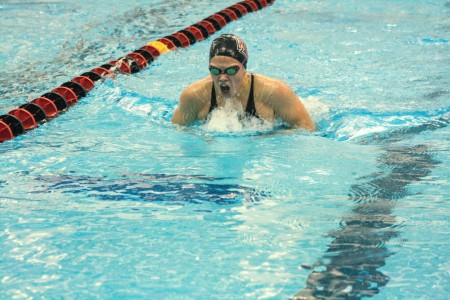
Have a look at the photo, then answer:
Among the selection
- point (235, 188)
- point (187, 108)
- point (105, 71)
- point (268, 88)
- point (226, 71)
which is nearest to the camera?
point (235, 188)

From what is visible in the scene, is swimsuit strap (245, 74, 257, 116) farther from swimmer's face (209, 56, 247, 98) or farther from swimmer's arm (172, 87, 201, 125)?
swimmer's arm (172, 87, 201, 125)

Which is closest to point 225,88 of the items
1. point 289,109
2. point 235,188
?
point 289,109

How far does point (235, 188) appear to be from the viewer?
3.81m

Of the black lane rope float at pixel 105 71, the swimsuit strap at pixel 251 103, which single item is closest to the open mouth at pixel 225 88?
the swimsuit strap at pixel 251 103

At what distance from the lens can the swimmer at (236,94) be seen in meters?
4.69

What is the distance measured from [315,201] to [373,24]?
5473mm

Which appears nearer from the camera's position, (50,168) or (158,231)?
(158,231)

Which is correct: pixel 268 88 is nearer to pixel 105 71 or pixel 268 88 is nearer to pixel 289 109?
pixel 289 109

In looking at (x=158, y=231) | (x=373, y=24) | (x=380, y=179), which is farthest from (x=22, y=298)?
(x=373, y=24)

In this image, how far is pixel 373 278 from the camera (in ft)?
9.13

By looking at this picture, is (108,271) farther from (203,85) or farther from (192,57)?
(192,57)

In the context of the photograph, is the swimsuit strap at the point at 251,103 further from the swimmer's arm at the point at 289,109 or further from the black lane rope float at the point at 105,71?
the black lane rope float at the point at 105,71

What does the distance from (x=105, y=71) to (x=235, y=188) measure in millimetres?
3174

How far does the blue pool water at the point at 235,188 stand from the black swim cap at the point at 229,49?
0.46m
